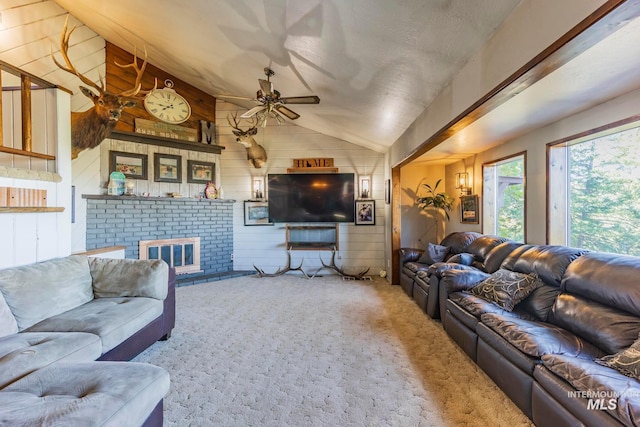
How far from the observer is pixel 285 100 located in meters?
3.12

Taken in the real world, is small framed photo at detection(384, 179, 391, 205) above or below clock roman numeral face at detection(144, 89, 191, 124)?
below

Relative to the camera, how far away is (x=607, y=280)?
1761mm

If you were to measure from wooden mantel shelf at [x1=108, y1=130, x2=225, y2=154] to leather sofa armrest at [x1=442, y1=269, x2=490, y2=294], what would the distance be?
4774 mm

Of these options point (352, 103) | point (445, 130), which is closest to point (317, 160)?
point (352, 103)

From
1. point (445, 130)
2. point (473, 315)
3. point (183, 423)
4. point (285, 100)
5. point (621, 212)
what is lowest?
point (183, 423)

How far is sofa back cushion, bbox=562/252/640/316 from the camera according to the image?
63.9 inches

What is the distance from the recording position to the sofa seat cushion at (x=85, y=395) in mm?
1065

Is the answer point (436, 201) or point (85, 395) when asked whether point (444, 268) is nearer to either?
point (436, 201)

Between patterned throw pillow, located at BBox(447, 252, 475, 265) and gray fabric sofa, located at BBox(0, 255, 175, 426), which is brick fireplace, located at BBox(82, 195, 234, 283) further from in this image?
patterned throw pillow, located at BBox(447, 252, 475, 265)

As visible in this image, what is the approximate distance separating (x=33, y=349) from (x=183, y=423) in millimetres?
991

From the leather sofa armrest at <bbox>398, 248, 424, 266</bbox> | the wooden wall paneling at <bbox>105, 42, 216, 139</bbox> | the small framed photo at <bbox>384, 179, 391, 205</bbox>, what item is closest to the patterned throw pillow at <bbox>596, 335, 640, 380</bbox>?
the leather sofa armrest at <bbox>398, 248, 424, 266</bbox>

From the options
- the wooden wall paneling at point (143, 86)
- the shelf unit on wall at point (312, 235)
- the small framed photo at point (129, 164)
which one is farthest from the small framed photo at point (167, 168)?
the shelf unit on wall at point (312, 235)

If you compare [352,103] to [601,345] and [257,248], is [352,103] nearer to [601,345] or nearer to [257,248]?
[601,345]

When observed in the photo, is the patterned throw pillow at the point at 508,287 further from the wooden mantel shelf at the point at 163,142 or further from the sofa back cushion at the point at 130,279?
the wooden mantel shelf at the point at 163,142
